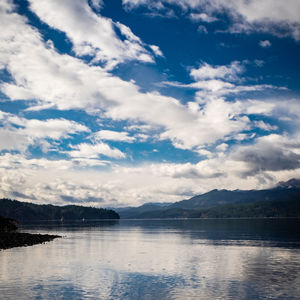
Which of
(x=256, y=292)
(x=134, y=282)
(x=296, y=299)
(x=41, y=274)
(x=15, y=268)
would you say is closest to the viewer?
(x=296, y=299)

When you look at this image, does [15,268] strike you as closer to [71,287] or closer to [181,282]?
[71,287]

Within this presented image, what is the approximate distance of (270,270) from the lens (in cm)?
5175

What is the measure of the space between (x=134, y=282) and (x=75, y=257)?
93.0 feet

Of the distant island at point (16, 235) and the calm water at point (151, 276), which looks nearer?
the calm water at point (151, 276)

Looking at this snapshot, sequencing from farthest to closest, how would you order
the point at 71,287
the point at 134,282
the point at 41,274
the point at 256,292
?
1. the point at 41,274
2. the point at 134,282
3. the point at 71,287
4. the point at 256,292

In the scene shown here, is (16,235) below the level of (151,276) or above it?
above

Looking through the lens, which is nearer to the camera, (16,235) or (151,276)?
(151,276)

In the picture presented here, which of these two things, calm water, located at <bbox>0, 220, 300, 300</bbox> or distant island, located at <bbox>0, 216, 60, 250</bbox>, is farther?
distant island, located at <bbox>0, 216, 60, 250</bbox>

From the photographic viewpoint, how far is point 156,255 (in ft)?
236

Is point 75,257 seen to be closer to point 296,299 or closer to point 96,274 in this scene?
point 96,274

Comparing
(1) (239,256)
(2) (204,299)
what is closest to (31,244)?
(1) (239,256)

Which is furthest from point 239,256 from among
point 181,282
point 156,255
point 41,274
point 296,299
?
point 41,274

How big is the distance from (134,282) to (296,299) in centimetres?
1932

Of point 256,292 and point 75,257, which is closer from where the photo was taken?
point 256,292
